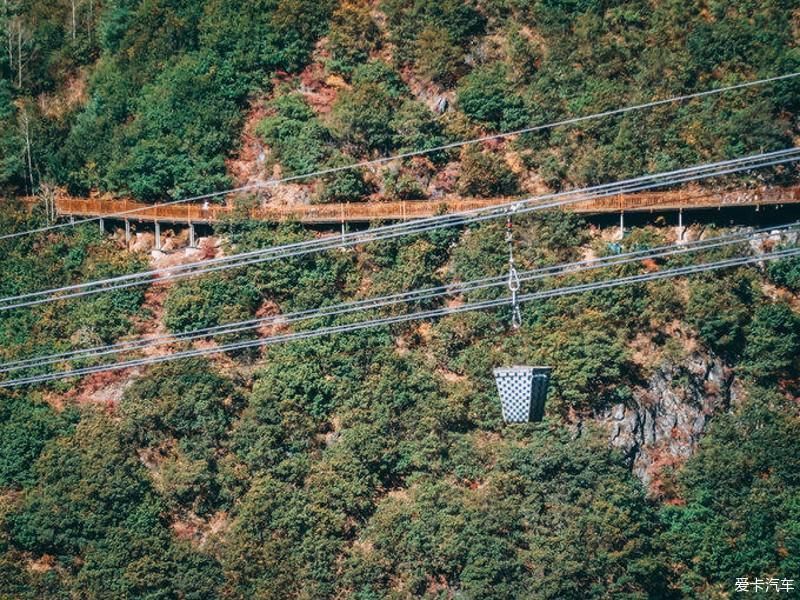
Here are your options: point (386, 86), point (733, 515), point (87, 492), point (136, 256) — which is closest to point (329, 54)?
point (386, 86)

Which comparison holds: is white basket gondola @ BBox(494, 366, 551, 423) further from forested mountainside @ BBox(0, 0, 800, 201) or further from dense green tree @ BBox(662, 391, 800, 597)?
forested mountainside @ BBox(0, 0, 800, 201)

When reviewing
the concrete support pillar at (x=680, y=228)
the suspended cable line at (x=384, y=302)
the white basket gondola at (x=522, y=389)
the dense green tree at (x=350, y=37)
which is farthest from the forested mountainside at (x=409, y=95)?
the white basket gondola at (x=522, y=389)

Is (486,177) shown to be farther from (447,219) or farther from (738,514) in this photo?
(738,514)

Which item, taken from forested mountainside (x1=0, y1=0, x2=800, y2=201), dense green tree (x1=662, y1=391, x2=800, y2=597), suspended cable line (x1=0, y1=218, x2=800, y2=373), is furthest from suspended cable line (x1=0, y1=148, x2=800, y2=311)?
dense green tree (x1=662, y1=391, x2=800, y2=597)

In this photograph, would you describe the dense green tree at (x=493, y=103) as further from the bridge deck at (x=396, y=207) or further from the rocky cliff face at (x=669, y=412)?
the rocky cliff face at (x=669, y=412)

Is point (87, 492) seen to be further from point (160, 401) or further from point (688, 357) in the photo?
point (688, 357)

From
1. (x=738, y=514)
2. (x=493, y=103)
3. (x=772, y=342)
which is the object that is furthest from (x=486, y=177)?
(x=738, y=514)

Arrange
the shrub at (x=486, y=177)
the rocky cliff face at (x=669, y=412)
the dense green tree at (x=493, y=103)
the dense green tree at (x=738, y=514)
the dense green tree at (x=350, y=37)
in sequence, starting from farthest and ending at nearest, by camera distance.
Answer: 1. the dense green tree at (x=350, y=37)
2. the dense green tree at (x=493, y=103)
3. the shrub at (x=486, y=177)
4. the rocky cliff face at (x=669, y=412)
5. the dense green tree at (x=738, y=514)
